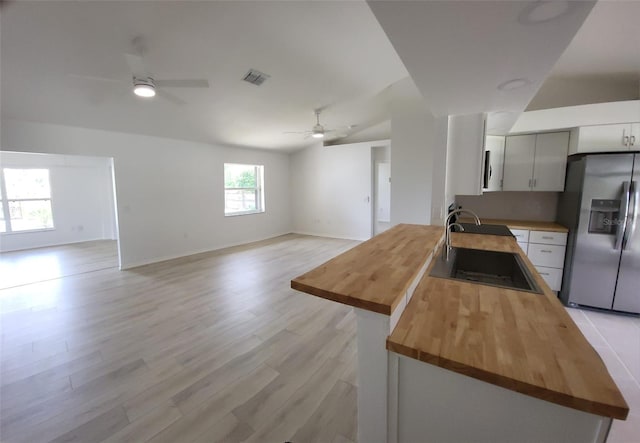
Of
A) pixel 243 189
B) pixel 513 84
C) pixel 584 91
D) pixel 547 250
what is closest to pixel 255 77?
pixel 513 84

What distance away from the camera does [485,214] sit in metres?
4.09

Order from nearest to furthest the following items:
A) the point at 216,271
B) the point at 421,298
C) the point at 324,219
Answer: the point at 421,298 → the point at 216,271 → the point at 324,219

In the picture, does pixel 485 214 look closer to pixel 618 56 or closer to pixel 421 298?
pixel 618 56

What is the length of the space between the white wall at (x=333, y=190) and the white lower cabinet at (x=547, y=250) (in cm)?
366

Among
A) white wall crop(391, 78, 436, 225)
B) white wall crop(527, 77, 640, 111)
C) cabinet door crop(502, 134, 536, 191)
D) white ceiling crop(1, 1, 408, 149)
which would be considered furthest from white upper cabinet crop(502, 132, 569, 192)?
white ceiling crop(1, 1, 408, 149)

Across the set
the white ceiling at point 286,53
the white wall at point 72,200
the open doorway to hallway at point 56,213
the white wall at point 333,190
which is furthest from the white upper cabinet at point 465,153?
the white wall at point 72,200

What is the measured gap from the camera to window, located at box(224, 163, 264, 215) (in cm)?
667

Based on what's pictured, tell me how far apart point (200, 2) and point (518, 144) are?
4004 mm

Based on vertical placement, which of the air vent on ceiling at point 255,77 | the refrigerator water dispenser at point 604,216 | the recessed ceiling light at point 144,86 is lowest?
the refrigerator water dispenser at point 604,216

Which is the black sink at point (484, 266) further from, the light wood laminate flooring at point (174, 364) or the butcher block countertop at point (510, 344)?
the light wood laminate flooring at point (174, 364)

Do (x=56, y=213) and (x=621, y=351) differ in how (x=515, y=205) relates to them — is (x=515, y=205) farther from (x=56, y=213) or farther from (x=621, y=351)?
(x=56, y=213)

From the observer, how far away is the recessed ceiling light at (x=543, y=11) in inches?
37.7

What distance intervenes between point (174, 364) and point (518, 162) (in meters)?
4.60

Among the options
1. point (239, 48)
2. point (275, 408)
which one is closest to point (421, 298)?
point (275, 408)
